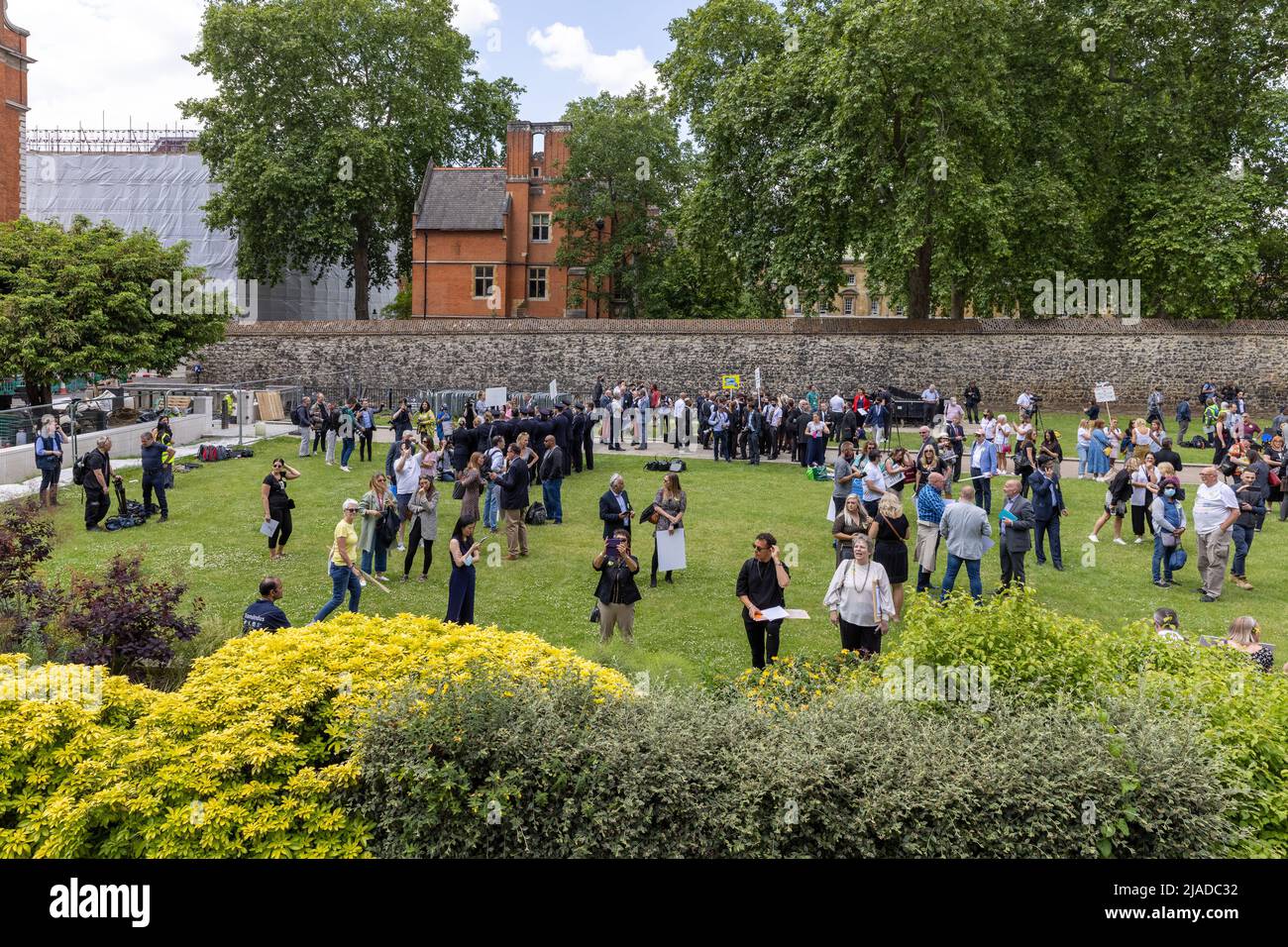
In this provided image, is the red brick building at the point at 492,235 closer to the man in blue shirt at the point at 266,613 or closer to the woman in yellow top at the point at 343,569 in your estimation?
the woman in yellow top at the point at 343,569

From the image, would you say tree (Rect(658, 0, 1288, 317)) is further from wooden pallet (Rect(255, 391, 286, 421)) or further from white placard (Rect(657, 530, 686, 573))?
white placard (Rect(657, 530, 686, 573))

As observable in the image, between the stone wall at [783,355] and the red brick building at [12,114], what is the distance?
9309mm

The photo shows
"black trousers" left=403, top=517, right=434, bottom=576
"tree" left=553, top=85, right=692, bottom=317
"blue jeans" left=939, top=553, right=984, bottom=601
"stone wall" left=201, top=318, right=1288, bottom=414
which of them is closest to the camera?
"blue jeans" left=939, top=553, right=984, bottom=601

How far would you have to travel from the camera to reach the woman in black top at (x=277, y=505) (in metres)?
13.8

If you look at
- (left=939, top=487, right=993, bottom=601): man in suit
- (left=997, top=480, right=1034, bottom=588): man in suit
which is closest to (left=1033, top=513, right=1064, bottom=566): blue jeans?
(left=997, top=480, right=1034, bottom=588): man in suit

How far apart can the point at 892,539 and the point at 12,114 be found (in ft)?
135

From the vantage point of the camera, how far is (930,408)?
3178 centimetres

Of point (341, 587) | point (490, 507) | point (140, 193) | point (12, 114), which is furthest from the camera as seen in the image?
point (140, 193)

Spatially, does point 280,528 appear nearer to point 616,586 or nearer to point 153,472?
Answer: point 153,472

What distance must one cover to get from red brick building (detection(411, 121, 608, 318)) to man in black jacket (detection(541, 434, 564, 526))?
3092cm

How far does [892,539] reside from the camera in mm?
10516

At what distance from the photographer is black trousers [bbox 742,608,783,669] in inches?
375

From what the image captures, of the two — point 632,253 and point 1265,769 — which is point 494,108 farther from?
point 1265,769

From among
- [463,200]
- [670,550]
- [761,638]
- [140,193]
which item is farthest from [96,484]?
[140,193]
